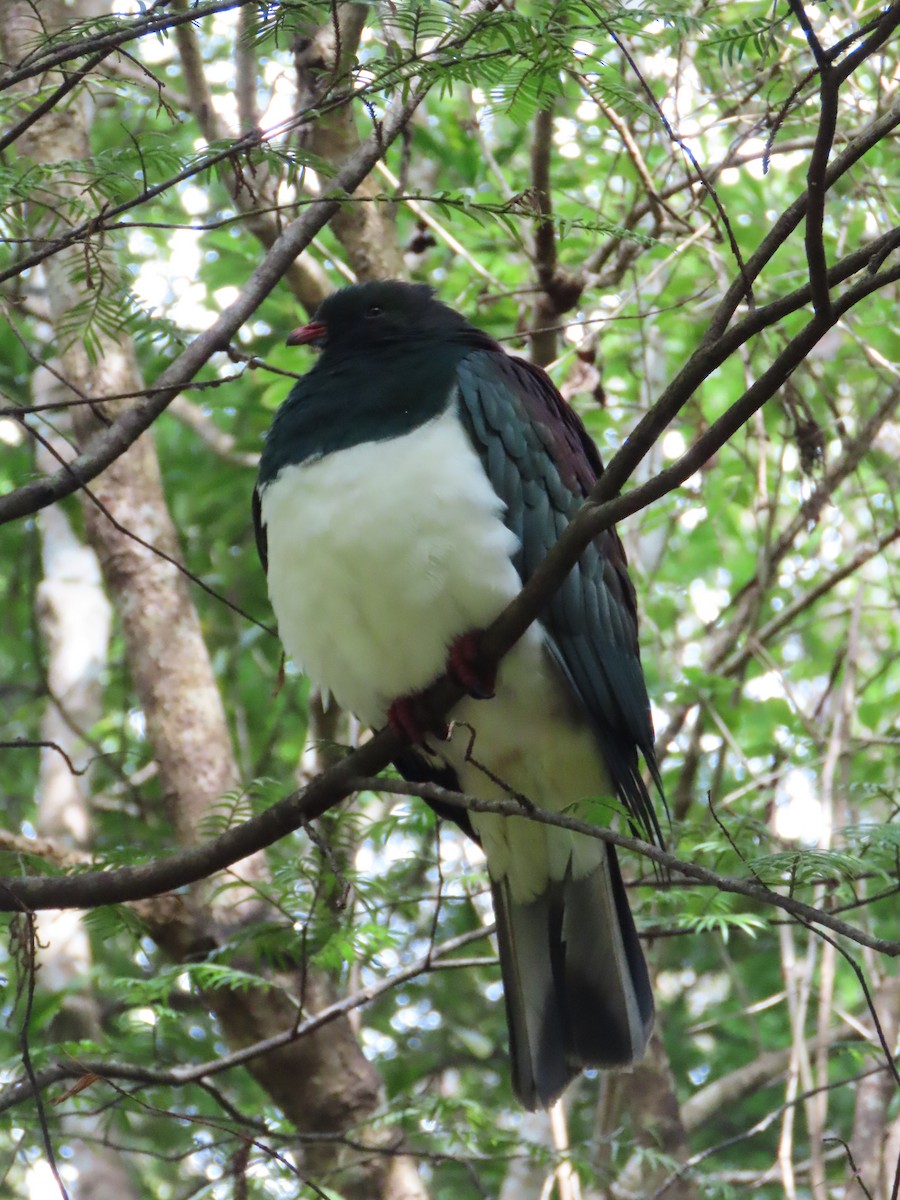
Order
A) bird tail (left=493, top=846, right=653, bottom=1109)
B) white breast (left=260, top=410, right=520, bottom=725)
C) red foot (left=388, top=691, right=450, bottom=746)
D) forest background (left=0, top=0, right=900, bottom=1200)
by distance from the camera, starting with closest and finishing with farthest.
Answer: forest background (left=0, top=0, right=900, bottom=1200), white breast (left=260, top=410, right=520, bottom=725), red foot (left=388, top=691, right=450, bottom=746), bird tail (left=493, top=846, right=653, bottom=1109)

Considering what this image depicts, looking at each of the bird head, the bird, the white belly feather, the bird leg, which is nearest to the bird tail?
the bird

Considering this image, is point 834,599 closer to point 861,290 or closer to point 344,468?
point 344,468

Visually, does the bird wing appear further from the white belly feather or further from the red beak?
the red beak

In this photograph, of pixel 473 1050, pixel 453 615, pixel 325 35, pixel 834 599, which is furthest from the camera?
pixel 834 599

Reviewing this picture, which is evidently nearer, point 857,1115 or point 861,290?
point 861,290

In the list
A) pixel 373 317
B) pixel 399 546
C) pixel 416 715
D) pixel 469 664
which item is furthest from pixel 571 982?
pixel 373 317

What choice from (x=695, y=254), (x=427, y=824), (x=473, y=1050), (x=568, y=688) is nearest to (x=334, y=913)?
(x=427, y=824)

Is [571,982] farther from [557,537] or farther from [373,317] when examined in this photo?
[373,317]

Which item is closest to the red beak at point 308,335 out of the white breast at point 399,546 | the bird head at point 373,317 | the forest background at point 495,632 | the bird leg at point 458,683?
the bird head at point 373,317

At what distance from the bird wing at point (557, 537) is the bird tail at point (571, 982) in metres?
0.25

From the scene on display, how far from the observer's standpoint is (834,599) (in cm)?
649

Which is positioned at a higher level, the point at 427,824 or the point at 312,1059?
the point at 427,824

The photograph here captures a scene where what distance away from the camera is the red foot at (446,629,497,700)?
2902 mm

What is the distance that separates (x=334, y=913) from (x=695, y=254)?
3.10 m
